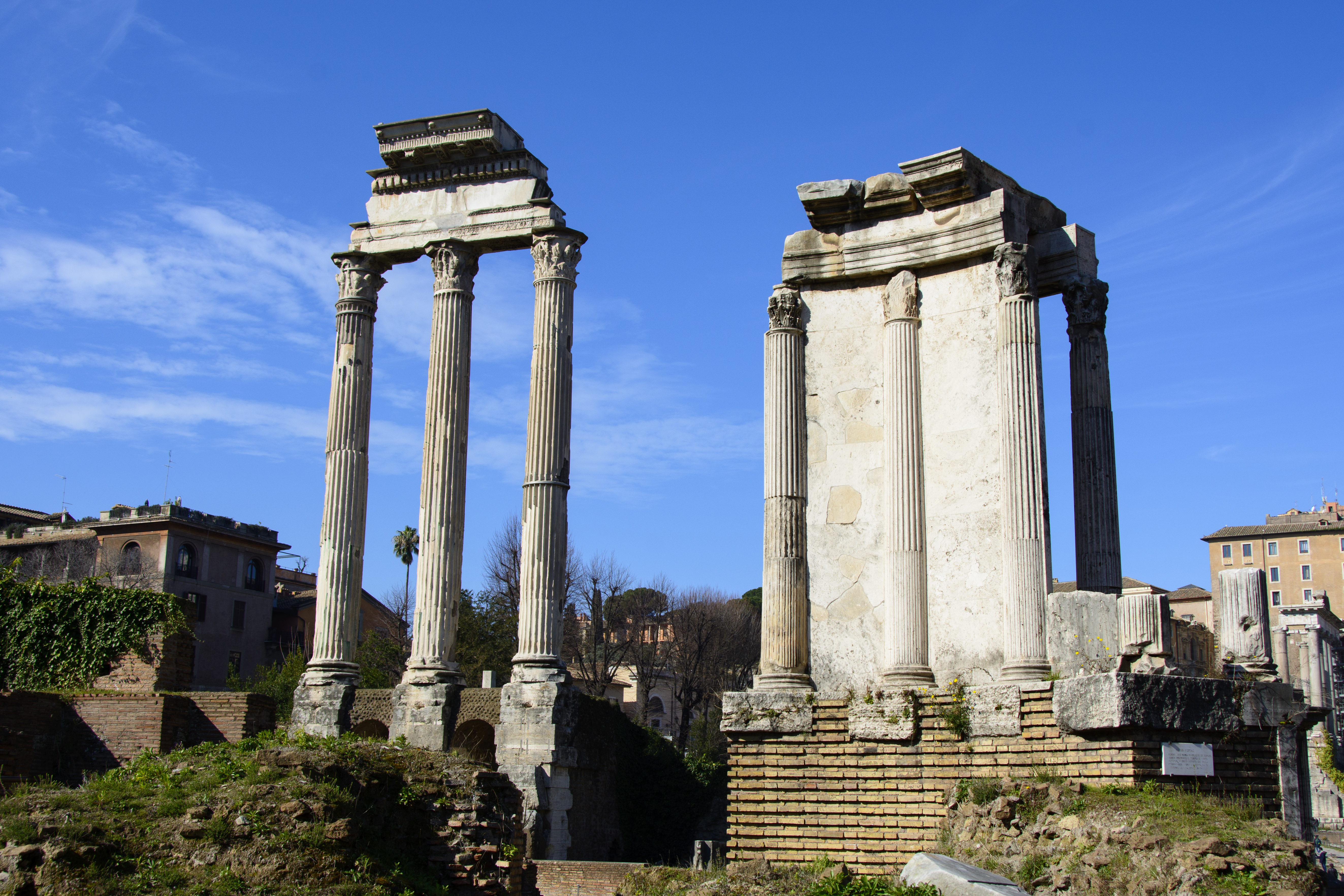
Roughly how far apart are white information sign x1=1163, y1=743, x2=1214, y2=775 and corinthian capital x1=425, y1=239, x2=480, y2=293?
1749cm

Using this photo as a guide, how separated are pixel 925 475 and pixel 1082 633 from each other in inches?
89.3

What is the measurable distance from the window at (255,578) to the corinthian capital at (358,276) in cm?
3400

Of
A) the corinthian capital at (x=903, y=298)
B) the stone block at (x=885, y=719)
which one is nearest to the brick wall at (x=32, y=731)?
the stone block at (x=885, y=719)

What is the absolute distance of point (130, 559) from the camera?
52.9m

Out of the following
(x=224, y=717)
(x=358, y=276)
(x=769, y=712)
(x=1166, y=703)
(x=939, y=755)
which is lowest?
(x=224, y=717)

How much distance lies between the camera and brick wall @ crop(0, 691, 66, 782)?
20.9 m

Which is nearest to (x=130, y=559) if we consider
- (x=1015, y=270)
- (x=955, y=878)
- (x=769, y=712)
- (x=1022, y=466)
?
(x=769, y=712)

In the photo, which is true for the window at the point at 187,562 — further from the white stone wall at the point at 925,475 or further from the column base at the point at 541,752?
the white stone wall at the point at 925,475

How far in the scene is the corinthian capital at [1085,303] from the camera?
1298 centimetres

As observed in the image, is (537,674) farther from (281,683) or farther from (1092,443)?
(281,683)

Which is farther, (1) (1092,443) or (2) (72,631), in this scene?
(2) (72,631)

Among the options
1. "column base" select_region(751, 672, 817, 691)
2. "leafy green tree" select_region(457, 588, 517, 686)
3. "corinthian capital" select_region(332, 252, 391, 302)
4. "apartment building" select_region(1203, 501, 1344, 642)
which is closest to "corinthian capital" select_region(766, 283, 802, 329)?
"column base" select_region(751, 672, 817, 691)

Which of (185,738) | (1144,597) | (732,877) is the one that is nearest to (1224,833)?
(1144,597)

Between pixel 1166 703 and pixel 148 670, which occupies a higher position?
pixel 148 670
